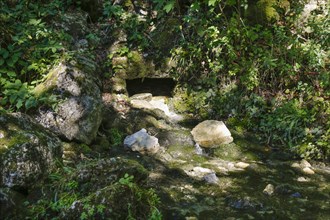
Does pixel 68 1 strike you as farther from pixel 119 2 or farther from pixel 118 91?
pixel 118 91

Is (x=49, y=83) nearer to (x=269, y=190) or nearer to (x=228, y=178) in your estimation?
(x=228, y=178)

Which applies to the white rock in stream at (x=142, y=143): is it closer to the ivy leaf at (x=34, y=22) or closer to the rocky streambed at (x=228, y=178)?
the rocky streambed at (x=228, y=178)

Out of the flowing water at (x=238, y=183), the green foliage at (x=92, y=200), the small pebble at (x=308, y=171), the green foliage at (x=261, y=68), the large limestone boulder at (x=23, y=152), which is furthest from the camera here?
the green foliage at (x=261, y=68)

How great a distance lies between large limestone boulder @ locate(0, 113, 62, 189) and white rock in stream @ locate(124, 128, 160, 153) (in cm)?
167

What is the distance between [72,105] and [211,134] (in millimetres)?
2311

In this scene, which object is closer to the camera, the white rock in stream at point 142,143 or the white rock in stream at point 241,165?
the white rock in stream at point 241,165

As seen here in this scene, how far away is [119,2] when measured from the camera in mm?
8734

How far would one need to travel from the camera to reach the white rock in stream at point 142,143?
19.5 ft

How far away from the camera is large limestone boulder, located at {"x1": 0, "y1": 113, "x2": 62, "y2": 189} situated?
3.83 meters

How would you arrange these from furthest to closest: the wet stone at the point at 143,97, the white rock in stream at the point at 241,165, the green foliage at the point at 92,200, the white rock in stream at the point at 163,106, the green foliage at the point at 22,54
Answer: the wet stone at the point at 143,97
the white rock in stream at the point at 163,106
the white rock in stream at the point at 241,165
the green foliage at the point at 22,54
the green foliage at the point at 92,200

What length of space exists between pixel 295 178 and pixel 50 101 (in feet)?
12.2

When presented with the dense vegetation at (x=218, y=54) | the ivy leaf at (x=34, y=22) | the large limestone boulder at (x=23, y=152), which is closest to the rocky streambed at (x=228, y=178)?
the dense vegetation at (x=218, y=54)

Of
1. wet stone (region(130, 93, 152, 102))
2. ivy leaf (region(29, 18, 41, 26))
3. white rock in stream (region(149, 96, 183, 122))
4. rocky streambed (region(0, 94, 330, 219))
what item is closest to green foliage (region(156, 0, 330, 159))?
white rock in stream (region(149, 96, 183, 122))

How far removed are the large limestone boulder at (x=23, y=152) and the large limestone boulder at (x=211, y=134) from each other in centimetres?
261
